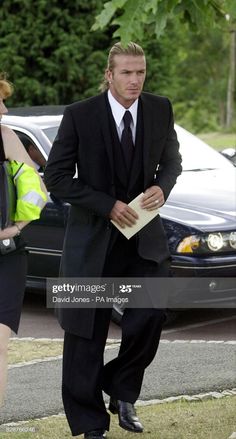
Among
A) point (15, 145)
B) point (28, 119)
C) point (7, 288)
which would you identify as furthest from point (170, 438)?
point (28, 119)

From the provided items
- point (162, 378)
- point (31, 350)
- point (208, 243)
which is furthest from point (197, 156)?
point (162, 378)

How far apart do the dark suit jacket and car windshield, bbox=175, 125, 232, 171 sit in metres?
4.16

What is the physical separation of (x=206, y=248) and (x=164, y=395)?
1.93 meters

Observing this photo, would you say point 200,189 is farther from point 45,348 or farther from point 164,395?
point 164,395

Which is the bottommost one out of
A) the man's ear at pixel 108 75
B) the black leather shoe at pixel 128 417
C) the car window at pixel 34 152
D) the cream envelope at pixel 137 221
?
the car window at pixel 34 152

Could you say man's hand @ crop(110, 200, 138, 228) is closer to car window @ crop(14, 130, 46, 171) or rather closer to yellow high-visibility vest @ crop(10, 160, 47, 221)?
yellow high-visibility vest @ crop(10, 160, 47, 221)

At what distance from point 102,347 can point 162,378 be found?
54.1 inches

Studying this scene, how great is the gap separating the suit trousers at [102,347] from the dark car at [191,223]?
2564mm

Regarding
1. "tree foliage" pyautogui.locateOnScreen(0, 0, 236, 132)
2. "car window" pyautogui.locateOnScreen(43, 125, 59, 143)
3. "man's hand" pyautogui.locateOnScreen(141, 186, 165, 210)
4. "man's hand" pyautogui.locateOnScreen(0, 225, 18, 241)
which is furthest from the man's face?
"tree foliage" pyautogui.locateOnScreen(0, 0, 236, 132)

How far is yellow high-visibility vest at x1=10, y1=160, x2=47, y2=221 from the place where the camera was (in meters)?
4.97

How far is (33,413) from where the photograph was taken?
6.00 meters

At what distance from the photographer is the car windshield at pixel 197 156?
9.66 m

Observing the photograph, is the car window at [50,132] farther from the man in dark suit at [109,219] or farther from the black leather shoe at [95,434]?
the black leather shoe at [95,434]

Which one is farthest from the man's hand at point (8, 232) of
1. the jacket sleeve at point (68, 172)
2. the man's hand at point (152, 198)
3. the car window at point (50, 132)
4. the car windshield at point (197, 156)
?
the car windshield at point (197, 156)
